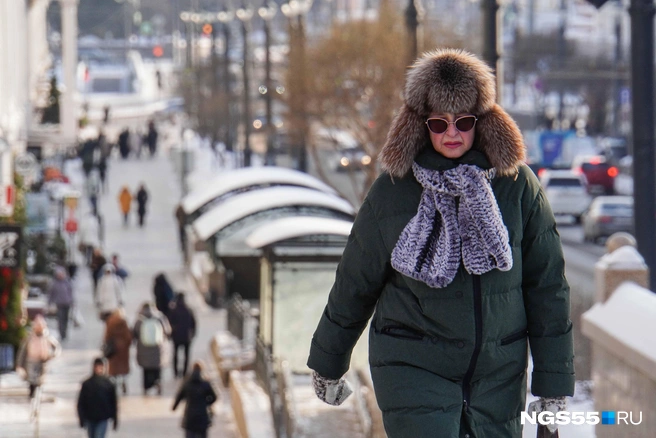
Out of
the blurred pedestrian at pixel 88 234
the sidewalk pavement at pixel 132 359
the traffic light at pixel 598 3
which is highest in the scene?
the traffic light at pixel 598 3

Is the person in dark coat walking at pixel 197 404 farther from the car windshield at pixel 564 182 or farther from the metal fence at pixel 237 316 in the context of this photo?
the car windshield at pixel 564 182

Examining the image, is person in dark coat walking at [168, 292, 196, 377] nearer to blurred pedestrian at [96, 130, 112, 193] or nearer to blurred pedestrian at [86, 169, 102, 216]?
blurred pedestrian at [86, 169, 102, 216]

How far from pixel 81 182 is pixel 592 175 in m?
19.3

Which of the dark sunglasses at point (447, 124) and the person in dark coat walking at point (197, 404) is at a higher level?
the dark sunglasses at point (447, 124)

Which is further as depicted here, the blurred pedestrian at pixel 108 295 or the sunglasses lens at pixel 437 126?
the blurred pedestrian at pixel 108 295

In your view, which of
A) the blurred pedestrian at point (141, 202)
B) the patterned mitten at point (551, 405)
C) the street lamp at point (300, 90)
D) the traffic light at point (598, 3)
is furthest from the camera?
the blurred pedestrian at point (141, 202)

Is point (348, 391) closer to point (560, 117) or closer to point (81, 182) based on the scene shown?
point (81, 182)

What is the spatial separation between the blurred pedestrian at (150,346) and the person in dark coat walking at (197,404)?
4.43 m

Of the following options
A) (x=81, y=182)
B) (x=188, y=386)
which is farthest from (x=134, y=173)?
(x=188, y=386)

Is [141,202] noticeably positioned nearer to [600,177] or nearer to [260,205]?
[600,177]

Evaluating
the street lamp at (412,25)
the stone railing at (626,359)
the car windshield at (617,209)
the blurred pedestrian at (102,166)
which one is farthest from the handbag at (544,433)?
the blurred pedestrian at (102,166)

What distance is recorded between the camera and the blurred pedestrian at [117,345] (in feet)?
61.9

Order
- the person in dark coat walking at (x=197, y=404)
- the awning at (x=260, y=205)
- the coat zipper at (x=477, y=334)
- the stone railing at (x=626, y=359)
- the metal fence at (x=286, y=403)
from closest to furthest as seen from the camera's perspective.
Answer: the coat zipper at (x=477, y=334) → the stone railing at (x=626, y=359) → the metal fence at (x=286, y=403) → the person in dark coat walking at (x=197, y=404) → the awning at (x=260, y=205)

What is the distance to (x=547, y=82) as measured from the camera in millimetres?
88625
